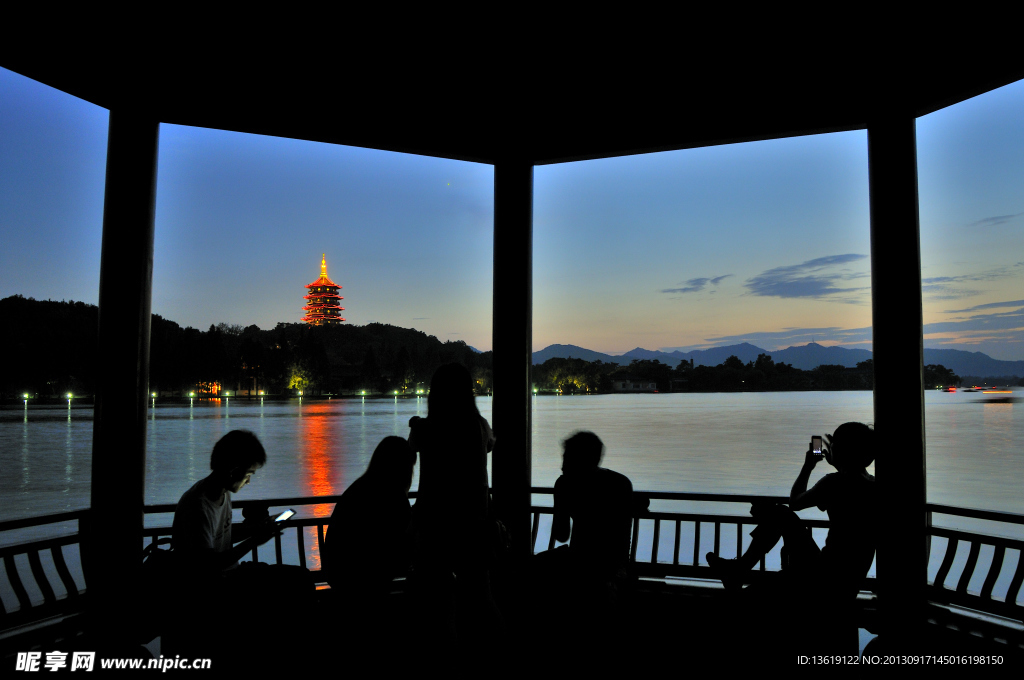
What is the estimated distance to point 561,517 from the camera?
2.57 meters

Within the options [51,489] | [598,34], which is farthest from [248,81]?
[51,489]

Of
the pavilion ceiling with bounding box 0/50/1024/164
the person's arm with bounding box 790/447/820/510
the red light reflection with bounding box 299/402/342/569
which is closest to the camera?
the person's arm with bounding box 790/447/820/510

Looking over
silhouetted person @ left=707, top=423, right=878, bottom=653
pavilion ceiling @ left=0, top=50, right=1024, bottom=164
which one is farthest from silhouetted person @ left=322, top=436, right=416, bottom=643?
pavilion ceiling @ left=0, top=50, right=1024, bottom=164

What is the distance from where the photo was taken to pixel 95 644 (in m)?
2.29

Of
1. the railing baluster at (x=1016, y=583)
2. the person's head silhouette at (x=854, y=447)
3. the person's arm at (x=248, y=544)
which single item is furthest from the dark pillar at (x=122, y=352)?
the railing baluster at (x=1016, y=583)

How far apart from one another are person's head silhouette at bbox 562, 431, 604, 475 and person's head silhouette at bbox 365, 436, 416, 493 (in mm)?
728

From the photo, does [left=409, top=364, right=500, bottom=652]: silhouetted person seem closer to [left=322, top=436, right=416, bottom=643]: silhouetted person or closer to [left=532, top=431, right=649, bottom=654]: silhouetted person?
[left=322, top=436, right=416, bottom=643]: silhouetted person

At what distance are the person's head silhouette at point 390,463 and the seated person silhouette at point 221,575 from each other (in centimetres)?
48

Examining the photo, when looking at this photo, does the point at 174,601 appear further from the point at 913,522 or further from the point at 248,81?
the point at 913,522

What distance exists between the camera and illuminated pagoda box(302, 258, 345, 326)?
49531 millimetres

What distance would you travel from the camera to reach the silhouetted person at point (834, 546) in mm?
2055

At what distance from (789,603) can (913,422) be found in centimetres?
178

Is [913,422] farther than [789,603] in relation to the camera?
Yes

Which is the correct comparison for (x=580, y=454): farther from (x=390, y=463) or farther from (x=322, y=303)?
(x=322, y=303)
